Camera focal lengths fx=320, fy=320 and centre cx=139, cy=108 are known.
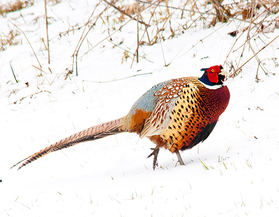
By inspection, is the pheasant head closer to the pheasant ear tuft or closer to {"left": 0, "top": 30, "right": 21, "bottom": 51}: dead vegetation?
the pheasant ear tuft

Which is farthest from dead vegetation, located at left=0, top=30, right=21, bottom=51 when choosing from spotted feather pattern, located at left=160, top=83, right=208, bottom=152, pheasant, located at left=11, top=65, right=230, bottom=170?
spotted feather pattern, located at left=160, top=83, right=208, bottom=152

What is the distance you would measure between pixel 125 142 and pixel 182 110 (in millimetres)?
1372

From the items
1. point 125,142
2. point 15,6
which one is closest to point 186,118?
point 125,142

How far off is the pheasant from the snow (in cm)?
29

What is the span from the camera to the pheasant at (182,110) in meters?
2.93

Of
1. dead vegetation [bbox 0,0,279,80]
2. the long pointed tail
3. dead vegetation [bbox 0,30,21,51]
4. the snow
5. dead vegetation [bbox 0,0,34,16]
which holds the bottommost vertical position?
the snow

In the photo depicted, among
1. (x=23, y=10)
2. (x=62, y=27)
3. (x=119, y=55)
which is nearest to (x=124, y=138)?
(x=119, y=55)

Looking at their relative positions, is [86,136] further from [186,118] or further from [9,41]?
[9,41]

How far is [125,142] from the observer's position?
4121mm

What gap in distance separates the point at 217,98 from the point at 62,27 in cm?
628

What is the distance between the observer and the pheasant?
9.61ft

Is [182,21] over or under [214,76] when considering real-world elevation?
under

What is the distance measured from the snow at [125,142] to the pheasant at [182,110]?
0.29m

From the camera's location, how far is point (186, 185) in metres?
2.56
